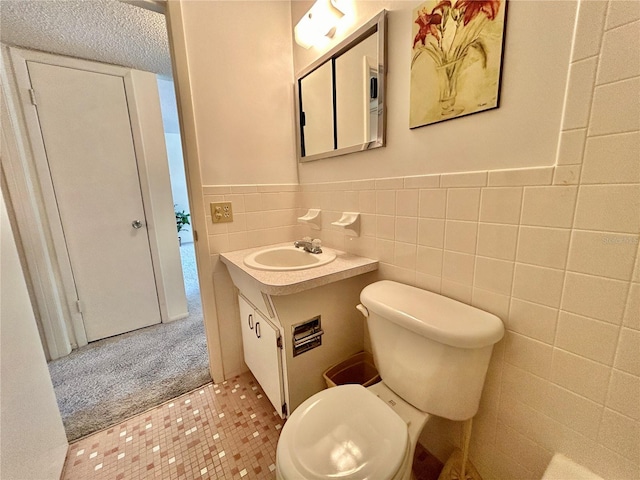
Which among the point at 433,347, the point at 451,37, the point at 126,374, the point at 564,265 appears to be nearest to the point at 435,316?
the point at 433,347

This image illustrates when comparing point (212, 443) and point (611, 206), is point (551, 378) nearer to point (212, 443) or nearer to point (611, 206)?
point (611, 206)

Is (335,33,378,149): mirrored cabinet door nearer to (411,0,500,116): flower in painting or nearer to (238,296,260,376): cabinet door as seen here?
(411,0,500,116): flower in painting

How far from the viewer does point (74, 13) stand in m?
1.34

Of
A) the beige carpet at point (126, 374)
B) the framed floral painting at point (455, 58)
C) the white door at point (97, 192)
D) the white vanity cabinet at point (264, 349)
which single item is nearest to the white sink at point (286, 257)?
the white vanity cabinet at point (264, 349)

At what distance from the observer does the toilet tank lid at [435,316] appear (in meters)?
0.71

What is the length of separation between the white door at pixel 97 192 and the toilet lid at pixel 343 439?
1.94 metres

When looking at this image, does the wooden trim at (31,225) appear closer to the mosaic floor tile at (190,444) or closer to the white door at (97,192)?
the white door at (97,192)

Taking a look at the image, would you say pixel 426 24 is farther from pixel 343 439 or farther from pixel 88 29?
pixel 88 29

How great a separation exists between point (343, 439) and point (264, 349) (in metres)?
0.59

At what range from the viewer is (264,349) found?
1.21 m

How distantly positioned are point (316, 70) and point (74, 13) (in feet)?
4.30

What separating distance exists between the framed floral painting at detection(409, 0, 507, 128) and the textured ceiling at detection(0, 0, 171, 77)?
1.48 m

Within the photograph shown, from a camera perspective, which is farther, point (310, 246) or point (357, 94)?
point (310, 246)

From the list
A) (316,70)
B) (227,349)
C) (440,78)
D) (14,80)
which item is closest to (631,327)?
(440,78)
